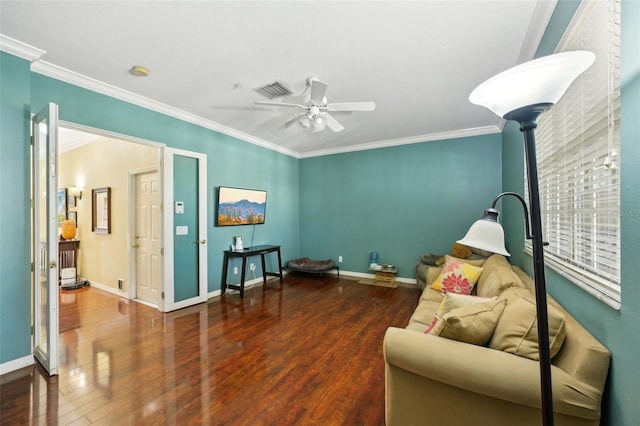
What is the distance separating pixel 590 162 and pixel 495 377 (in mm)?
1203

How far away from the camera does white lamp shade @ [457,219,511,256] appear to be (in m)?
1.09

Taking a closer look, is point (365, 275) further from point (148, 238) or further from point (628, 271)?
point (628, 271)

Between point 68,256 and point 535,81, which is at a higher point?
point 535,81

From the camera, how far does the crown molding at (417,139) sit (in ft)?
14.9

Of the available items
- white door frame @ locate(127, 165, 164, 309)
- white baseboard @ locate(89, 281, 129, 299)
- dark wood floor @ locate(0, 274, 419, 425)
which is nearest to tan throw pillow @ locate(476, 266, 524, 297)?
dark wood floor @ locate(0, 274, 419, 425)

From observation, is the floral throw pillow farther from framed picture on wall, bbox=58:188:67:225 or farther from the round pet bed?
framed picture on wall, bbox=58:188:67:225

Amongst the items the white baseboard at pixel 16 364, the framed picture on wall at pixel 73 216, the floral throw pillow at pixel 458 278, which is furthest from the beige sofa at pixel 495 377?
the framed picture on wall at pixel 73 216

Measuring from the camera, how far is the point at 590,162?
1.38 meters

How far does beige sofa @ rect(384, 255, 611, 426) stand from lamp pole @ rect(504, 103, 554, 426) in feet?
0.85

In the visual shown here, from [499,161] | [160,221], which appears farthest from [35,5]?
[499,161]

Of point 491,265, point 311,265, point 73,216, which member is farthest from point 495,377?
point 73,216

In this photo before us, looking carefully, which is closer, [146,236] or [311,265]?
[146,236]

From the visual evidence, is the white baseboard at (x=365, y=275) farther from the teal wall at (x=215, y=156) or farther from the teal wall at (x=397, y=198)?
the teal wall at (x=215, y=156)

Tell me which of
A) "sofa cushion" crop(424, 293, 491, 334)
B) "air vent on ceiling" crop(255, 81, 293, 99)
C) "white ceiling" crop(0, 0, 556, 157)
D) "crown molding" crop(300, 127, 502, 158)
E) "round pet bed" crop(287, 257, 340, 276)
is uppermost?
"white ceiling" crop(0, 0, 556, 157)
